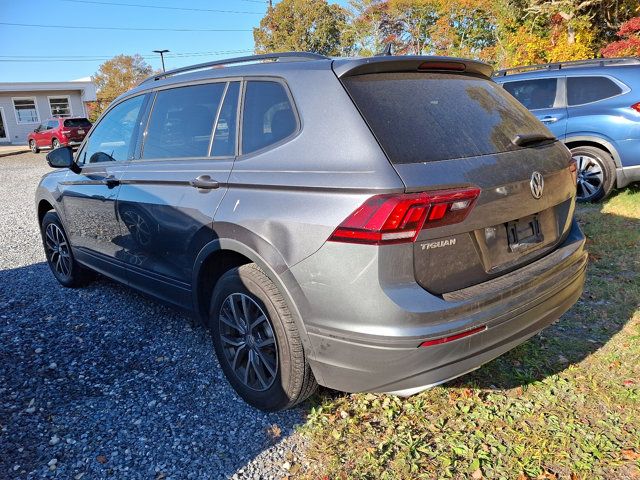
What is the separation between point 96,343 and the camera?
12.0ft

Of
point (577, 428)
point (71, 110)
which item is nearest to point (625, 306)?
point (577, 428)

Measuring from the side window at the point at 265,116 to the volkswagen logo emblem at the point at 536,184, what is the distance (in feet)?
3.91

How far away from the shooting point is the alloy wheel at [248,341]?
2576 mm

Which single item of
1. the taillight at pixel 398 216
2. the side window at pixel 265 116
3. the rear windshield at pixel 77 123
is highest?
the rear windshield at pixel 77 123

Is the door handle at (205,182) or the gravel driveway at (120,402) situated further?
the door handle at (205,182)

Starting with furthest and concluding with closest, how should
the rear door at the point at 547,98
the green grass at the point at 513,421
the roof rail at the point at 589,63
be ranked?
the rear door at the point at 547,98, the roof rail at the point at 589,63, the green grass at the point at 513,421

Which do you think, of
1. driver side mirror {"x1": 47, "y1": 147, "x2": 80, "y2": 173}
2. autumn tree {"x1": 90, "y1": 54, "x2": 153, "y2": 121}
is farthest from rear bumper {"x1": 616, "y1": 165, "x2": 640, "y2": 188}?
autumn tree {"x1": 90, "y1": 54, "x2": 153, "y2": 121}

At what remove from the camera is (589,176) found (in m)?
6.68

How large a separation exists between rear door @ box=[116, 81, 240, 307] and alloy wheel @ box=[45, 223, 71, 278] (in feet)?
4.92

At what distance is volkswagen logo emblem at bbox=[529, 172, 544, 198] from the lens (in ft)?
7.68

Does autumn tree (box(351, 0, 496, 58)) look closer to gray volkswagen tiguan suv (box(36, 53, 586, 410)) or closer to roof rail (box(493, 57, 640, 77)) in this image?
roof rail (box(493, 57, 640, 77))

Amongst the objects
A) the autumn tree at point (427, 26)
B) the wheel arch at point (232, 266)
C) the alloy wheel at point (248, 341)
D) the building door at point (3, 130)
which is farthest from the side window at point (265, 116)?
the building door at point (3, 130)

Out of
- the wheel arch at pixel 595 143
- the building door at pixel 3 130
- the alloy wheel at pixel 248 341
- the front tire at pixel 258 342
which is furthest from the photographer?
the building door at pixel 3 130

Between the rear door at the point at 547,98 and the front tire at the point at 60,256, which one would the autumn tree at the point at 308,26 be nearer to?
the rear door at the point at 547,98
